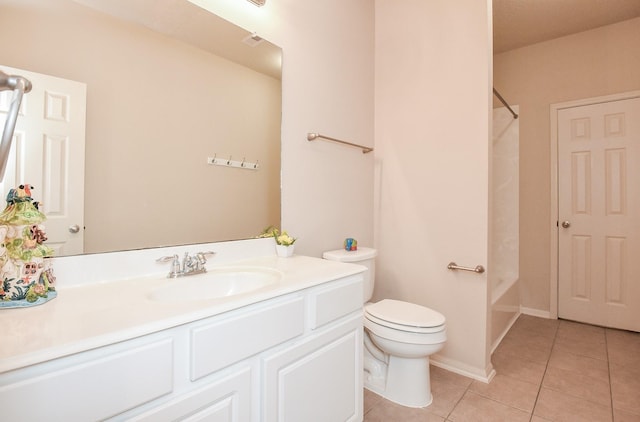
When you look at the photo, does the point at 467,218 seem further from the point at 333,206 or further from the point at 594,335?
the point at 594,335

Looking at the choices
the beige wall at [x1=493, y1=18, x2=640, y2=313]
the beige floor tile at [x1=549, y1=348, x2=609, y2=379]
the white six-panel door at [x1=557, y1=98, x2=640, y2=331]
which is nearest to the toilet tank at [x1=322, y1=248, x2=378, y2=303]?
the beige floor tile at [x1=549, y1=348, x2=609, y2=379]

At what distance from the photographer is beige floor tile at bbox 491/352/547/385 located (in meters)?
1.97

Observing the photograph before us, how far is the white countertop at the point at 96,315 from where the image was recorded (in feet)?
1.98

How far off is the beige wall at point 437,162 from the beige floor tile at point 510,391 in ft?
0.26

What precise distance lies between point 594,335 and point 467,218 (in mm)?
1795

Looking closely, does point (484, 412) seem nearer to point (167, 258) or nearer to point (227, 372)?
point (227, 372)

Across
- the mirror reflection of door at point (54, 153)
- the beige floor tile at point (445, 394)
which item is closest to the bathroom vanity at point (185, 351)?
the mirror reflection of door at point (54, 153)

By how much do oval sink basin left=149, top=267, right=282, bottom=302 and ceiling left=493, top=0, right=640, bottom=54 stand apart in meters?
2.85

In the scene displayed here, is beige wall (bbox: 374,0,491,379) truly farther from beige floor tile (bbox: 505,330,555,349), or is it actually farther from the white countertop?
the white countertop

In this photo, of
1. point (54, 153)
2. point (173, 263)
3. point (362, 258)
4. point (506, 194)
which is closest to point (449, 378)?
point (362, 258)

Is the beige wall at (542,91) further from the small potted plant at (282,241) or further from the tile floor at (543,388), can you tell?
the small potted plant at (282,241)

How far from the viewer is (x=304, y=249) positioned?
186cm

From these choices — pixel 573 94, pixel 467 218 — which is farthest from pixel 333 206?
pixel 573 94

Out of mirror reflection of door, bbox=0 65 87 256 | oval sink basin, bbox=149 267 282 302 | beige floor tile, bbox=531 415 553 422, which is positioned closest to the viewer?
mirror reflection of door, bbox=0 65 87 256
